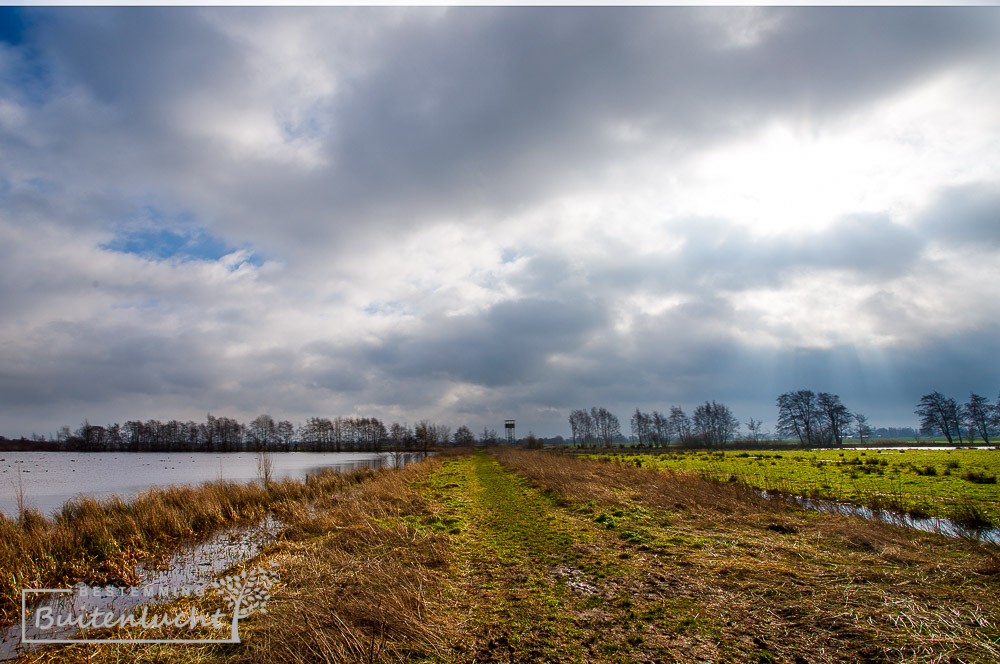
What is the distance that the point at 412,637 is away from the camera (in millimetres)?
5582

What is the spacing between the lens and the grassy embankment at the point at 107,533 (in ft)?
30.7

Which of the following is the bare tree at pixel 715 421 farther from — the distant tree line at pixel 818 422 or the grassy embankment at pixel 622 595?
the grassy embankment at pixel 622 595

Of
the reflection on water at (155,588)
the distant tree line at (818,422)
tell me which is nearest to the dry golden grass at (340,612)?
the reflection on water at (155,588)

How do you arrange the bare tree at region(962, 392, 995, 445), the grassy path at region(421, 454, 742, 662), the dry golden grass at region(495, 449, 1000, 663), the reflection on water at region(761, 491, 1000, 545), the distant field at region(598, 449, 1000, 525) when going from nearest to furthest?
the dry golden grass at region(495, 449, 1000, 663)
the grassy path at region(421, 454, 742, 662)
the reflection on water at region(761, 491, 1000, 545)
the distant field at region(598, 449, 1000, 525)
the bare tree at region(962, 392, 995, 445)

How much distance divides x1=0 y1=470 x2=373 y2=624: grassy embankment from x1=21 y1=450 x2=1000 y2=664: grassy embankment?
12.5 ft

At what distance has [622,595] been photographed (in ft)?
23.3

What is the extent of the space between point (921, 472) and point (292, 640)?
32318 mm

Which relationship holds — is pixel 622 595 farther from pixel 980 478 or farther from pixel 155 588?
pixel 980 478

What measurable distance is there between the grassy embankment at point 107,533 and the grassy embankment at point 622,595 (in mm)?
3814

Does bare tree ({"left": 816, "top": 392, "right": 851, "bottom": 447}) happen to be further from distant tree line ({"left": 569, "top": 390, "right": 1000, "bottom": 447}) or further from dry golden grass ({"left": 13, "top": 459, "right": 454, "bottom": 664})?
dry golden grass ({"left": 13, "top": 459, "right": 454, "bottom": 664})

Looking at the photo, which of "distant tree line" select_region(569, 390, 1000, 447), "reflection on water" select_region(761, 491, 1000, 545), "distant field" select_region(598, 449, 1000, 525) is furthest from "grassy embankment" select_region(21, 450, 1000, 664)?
"distant tree line" select_region(569, 390, 1000, 447)

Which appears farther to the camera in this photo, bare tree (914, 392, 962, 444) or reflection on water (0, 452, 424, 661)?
bare tree (914, 392, 962, 444)

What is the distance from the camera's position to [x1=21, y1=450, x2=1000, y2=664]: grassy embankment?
5.26 meters

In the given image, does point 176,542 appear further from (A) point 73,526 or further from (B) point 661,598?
(B) point 661,598
